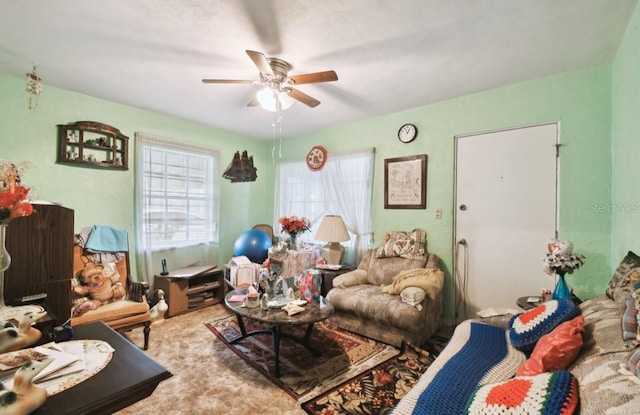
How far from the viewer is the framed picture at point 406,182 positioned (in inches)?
132

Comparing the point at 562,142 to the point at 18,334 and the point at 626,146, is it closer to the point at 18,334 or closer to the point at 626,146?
the point at 626,146

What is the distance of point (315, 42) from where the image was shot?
6.77 feet

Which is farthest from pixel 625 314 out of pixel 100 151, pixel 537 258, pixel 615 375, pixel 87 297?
pixel 100 151

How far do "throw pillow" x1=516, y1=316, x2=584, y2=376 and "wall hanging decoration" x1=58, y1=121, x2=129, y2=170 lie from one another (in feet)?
13.6

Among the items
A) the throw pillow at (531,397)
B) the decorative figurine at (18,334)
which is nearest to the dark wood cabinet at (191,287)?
the decorative figurine at (18,334)

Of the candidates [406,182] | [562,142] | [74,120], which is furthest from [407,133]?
[74,120]

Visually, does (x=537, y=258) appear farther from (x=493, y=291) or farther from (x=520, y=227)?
(x=493, y=291)

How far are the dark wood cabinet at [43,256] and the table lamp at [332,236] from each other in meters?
2.38

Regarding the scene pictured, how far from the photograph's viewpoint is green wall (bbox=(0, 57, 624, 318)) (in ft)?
7.87

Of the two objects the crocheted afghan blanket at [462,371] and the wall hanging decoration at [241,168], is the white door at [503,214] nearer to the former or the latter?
the crocheted afghan blanket at [462,371]

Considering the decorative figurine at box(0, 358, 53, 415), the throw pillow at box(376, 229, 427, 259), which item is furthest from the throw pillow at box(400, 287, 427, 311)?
the decorative figurine at box(0, 358, 53, 415)

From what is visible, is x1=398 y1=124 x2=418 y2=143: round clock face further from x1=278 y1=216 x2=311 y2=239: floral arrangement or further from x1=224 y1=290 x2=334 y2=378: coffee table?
x1=224 y1=290 x2=334 y2=378: coffee table

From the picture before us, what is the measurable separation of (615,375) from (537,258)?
208 cm

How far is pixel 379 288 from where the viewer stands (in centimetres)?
304
